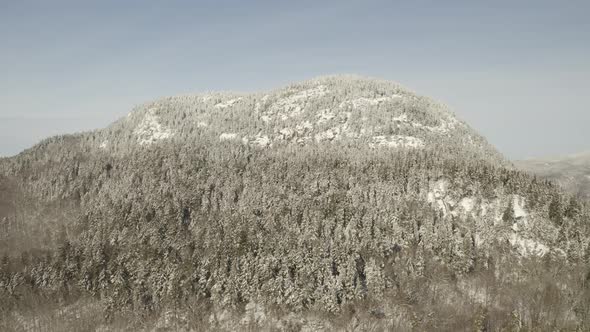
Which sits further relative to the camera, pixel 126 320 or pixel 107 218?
pixel 107 218

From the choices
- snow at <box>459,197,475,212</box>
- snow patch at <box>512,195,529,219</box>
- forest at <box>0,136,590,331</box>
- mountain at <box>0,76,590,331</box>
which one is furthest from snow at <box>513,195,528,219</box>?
snow at <box>459,197,475,212</box>

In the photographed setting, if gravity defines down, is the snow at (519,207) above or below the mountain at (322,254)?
above

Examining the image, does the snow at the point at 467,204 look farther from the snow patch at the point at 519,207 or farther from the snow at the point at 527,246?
the snow at the point at 527,246

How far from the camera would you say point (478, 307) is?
96375 mm

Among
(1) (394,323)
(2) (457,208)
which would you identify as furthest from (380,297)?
(2) (457,208)

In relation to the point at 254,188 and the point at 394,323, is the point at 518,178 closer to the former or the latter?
the point at 394,323

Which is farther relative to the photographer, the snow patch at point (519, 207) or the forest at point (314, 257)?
the snow patch at point (519, 207)

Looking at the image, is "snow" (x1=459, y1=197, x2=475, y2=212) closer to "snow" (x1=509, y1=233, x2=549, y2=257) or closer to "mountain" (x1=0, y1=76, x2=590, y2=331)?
"mountain" (x1=0, y1=76, x2=590, y2=331)

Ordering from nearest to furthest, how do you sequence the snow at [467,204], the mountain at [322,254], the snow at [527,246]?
the mountain at [322,254] → the snow at [527,246] → the snow at [467,204]

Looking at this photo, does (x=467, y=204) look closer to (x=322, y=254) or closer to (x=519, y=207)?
(x=519, y=207)

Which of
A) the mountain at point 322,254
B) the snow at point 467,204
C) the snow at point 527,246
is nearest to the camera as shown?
the mountain at point 322,254

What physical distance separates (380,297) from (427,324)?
521 inches

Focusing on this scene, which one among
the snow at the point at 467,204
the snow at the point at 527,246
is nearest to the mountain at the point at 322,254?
the snow at the point at 527,246

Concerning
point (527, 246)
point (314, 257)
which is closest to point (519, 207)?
point (527, 246)
